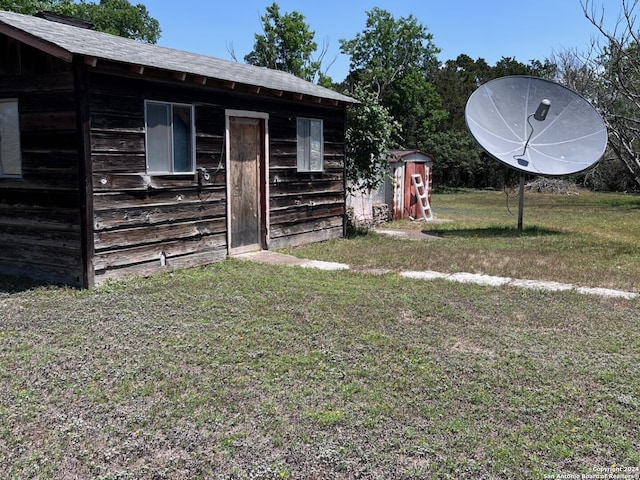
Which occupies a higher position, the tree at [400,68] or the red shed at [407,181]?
the tree at [400,68]

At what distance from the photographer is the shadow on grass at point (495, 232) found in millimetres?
12727

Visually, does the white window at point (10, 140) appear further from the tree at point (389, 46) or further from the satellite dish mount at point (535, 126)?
the tree at point (389, 46)

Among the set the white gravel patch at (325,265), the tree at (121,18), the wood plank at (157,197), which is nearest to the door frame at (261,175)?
the wood plank at (157,197)

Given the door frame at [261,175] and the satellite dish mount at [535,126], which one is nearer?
the door frame at [261,175]

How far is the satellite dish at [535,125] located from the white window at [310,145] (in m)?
3.72

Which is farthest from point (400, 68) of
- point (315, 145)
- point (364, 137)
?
point (315, 145)

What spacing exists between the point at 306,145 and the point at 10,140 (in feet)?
16.8

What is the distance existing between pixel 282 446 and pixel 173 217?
548 centimetres

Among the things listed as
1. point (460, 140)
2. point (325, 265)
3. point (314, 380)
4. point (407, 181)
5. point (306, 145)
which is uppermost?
point (460, 140)

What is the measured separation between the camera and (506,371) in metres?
4.26

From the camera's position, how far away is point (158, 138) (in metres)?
7.79

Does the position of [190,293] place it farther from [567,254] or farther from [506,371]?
[567,254]

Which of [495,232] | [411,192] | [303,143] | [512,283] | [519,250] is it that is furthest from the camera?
[411,192]

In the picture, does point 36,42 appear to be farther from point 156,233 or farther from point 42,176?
point 156,233
